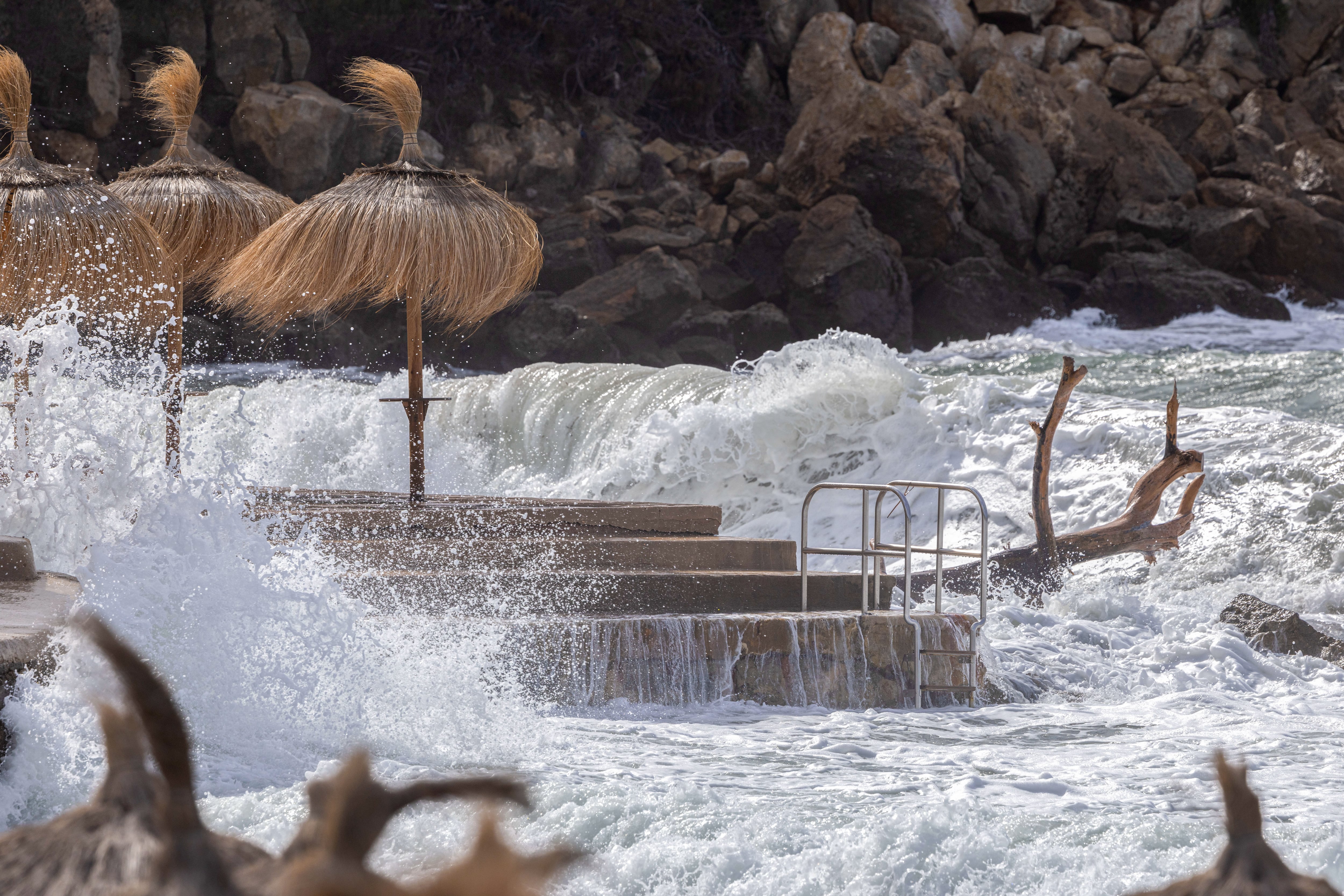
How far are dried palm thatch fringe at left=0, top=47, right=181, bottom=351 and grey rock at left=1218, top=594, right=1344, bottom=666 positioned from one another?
21.2 feet

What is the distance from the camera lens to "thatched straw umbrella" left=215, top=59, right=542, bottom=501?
23.4 ft

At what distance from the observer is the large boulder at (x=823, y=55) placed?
30828 millimetres

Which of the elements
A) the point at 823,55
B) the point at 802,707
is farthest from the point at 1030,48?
the point at 802,707

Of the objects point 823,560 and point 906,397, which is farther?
point 906,397

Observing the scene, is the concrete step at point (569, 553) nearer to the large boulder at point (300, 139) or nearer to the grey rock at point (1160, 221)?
the large boulder at point (300, 139)

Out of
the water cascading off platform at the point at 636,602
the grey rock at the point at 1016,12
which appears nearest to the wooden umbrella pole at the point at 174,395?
the water cascading off platform at the point at 636,602

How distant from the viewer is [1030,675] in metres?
7.16

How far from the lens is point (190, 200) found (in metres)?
7.88

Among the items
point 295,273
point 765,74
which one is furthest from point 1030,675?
point 765,74

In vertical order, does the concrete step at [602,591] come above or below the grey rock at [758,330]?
below

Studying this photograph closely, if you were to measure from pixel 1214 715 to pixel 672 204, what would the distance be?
22.1 m

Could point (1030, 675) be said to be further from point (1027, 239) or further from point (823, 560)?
point (1027, 239)

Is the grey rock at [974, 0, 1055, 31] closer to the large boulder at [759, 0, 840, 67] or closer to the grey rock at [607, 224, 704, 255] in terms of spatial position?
the large boulder at [759, 0, 840, 67]

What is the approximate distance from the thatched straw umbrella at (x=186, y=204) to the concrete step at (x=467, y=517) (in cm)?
97
